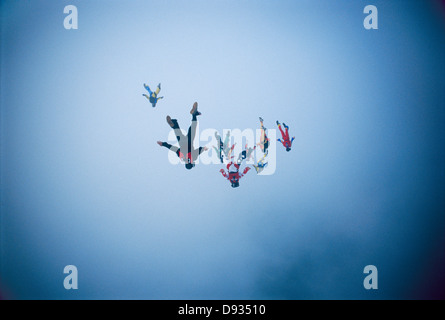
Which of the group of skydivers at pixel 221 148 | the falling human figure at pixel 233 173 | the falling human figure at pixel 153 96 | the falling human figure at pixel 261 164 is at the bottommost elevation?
the falling human figure at pixel 233 173

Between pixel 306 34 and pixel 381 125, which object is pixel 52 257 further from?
pixel 381 125

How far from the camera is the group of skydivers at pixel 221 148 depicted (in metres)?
1.99

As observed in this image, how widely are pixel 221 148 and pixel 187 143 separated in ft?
0.89

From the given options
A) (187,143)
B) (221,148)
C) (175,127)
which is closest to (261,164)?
(221,148)

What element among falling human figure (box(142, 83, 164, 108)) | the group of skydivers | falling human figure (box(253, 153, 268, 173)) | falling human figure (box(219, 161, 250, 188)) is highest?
falling human figure (box(142, 83, 164, 108))

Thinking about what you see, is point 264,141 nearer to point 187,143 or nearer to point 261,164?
point 261,164

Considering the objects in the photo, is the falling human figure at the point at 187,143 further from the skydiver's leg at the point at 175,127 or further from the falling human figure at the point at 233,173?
the falling human figure at the point at 233,173

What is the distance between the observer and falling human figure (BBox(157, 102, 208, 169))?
78.2 inches

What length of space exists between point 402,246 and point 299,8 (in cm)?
205

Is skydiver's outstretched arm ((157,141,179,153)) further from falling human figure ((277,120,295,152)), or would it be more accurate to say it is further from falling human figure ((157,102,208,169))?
falling human figure ((277,120,295,152))

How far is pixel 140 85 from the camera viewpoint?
199cm

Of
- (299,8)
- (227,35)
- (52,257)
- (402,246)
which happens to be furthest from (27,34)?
(402,246)

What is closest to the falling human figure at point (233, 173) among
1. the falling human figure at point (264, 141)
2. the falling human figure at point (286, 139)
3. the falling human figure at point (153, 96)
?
the falling human figure at point (264, 141)

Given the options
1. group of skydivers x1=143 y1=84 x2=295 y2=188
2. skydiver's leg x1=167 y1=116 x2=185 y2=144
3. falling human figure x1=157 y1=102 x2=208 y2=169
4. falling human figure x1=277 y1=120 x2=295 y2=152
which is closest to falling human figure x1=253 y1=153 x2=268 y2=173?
group of skydivers x1=143 y1=84 x2=295 y2=188
